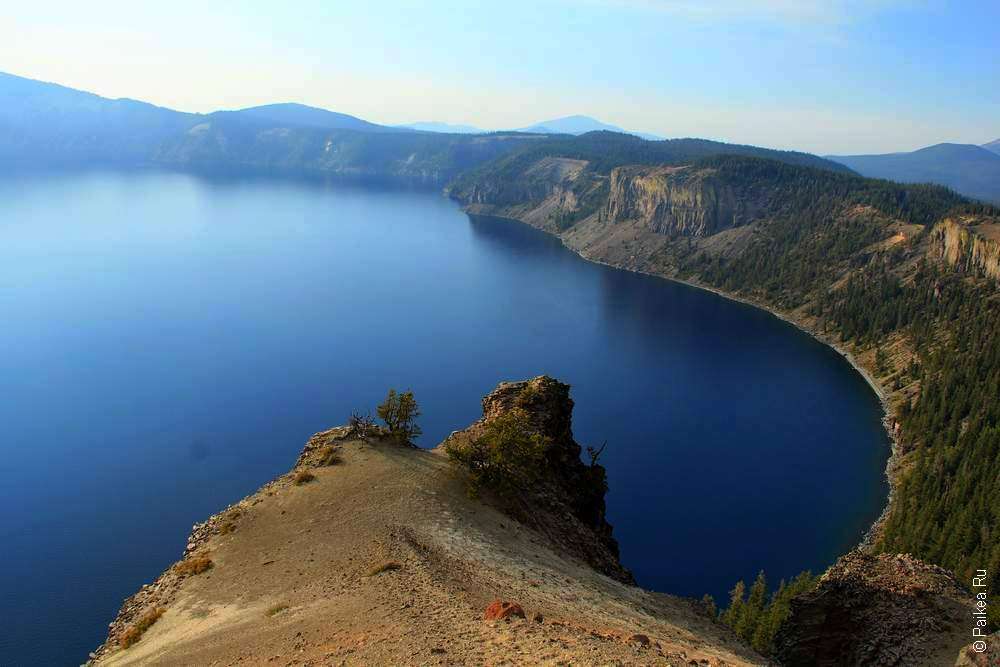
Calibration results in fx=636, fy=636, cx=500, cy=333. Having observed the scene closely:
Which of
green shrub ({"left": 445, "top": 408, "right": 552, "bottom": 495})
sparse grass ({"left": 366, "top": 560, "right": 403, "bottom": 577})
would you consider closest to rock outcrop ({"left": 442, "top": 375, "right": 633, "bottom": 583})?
green shrub ({"left": 445, "top": 408, "right": 552, "bottom": 495})

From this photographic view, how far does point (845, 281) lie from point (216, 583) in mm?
205100

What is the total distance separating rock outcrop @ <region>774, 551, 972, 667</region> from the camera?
3031 centimetres

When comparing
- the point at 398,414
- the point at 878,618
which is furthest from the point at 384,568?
the point at 878,618

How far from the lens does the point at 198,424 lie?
97.6 metres

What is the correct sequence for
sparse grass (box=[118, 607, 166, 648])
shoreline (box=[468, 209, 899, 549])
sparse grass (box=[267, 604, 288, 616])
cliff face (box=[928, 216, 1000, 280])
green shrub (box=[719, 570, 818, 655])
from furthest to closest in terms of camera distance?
cliff face (box=[928, 216, 1000, 280]) < shoreline (box=[468, 209, 899, 549]) < green shrub (box=[719, 570, 818, 655]) < sparse grass (box=[118, 607, 166, 648]) < sparse grass (box=[267, 604, 288, 616])

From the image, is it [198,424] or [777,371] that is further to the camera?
[777,371]

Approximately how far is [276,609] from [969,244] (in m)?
197

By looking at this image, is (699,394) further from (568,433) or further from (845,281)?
(845,281)

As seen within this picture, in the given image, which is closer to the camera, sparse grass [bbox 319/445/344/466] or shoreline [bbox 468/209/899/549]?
sparse grass [bbox 319/445/344/466]

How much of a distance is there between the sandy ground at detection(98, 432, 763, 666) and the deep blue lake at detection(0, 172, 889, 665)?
32.8m

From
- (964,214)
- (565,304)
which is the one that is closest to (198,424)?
(565,304)

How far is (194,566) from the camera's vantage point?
3594 centimetres

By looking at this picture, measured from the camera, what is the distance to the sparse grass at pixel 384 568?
31.8 metres

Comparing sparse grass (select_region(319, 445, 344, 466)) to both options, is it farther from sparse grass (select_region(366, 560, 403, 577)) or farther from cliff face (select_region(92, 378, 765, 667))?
sparse grass (select_region(366, 560, 403, 577))
